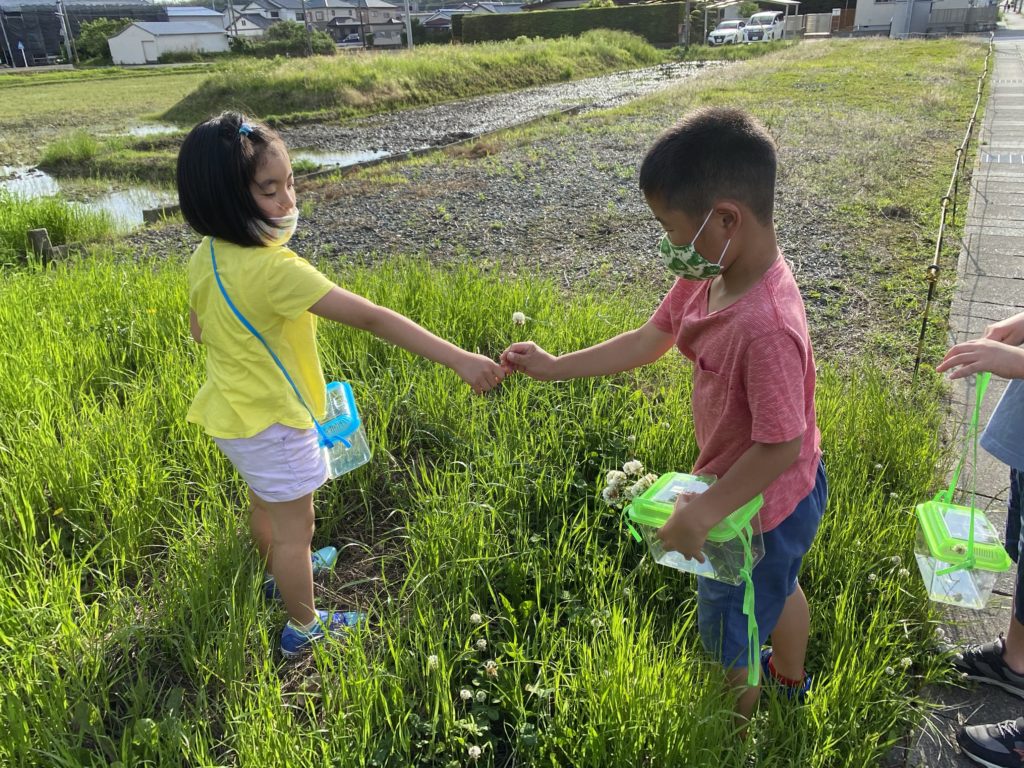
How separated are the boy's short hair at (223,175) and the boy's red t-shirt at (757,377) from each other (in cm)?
113

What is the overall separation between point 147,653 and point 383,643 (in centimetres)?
63

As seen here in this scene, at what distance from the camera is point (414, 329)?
1.91m

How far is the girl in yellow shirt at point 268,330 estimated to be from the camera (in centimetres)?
179

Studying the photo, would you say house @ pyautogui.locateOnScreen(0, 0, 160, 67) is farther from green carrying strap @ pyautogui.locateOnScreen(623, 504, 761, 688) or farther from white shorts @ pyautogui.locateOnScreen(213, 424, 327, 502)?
green carrying strap @ pyautogui.locateOnScreen(623, 504, 761, 688)

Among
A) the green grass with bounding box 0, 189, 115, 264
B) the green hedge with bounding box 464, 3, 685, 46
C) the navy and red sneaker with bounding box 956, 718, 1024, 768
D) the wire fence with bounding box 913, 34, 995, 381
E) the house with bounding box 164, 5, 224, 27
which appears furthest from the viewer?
the house with bounding box 164, 5, 224, 27

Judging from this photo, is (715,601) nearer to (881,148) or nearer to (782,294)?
(782,294)

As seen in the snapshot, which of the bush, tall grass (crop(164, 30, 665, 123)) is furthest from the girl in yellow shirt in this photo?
the bush

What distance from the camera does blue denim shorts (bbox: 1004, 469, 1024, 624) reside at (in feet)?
6.11

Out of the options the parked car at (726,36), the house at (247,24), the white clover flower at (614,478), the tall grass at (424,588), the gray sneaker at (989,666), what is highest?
the house at (247,24)

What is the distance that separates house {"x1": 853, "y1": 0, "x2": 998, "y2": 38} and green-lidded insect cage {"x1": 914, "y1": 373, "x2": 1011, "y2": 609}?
38948mm

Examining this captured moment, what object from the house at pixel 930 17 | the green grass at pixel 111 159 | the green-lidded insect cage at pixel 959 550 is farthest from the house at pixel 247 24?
the green-lidded insect cage at pixel 959 550

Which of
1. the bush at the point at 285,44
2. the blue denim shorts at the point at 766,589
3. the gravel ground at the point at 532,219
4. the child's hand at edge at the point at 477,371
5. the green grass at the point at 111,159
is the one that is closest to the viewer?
the blue denim shorts at the point at 766,589

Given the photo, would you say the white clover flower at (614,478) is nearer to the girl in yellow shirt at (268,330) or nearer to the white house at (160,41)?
the girl in yellow shirt at (268,330)

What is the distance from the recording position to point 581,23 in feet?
140
